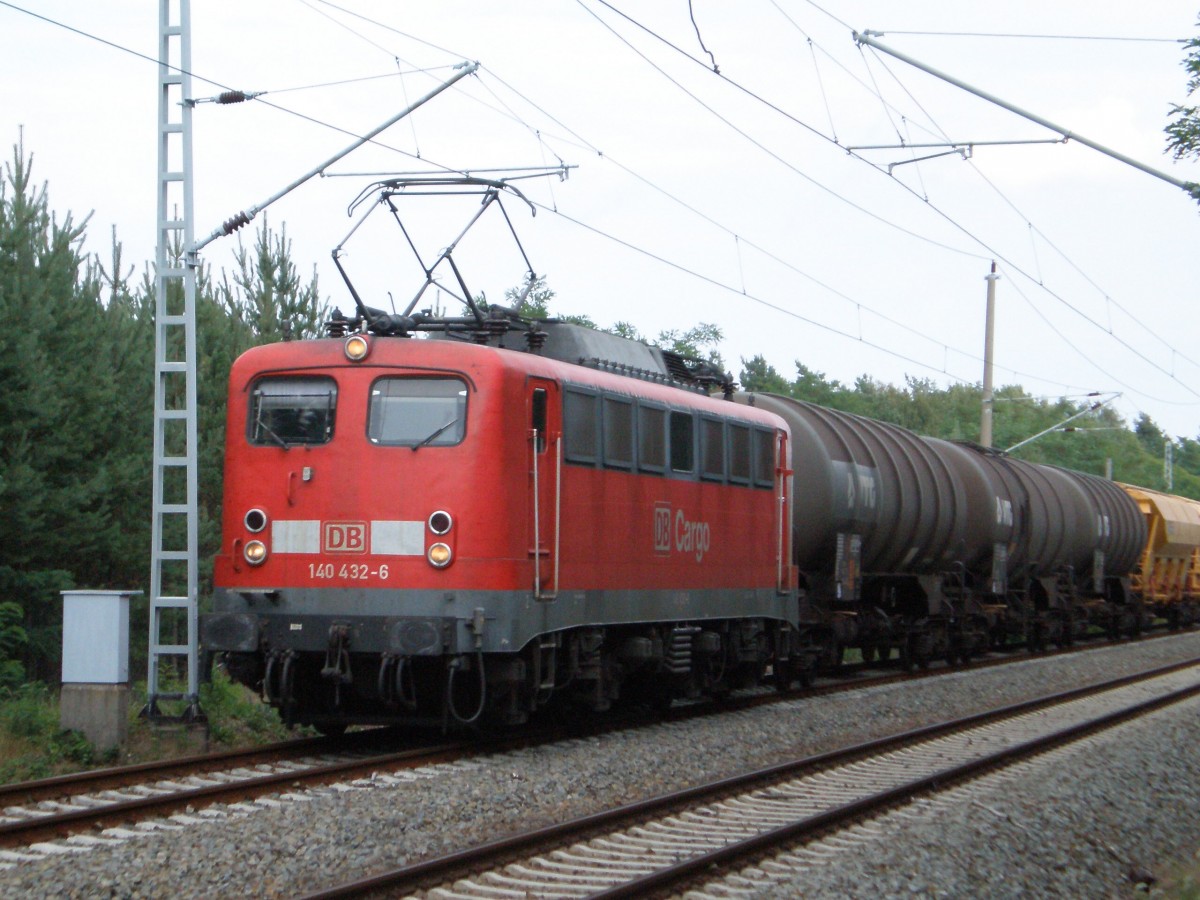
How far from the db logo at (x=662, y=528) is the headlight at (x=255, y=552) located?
3.67m

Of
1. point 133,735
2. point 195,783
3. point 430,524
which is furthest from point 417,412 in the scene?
point 133,735

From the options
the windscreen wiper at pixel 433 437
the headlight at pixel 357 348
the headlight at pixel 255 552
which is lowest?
the headlight at pixel 255 552

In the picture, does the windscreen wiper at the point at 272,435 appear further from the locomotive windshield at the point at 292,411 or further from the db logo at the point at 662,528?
the db logo at the point at 662,528

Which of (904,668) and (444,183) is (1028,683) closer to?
(904,668)

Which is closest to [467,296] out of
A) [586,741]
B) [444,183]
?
[444,183]

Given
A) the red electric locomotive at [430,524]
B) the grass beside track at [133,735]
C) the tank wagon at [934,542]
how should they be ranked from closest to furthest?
the grass beside track at [133,735] → the red electric locomotive at [430,524] → the tank wagon at [934,542]

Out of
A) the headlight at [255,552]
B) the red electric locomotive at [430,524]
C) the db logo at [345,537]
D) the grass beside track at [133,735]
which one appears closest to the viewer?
the grass beside track at [133,735]

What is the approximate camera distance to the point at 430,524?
456 inches

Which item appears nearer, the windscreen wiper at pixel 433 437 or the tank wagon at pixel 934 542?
the windscreen wiper at pixel 433 437

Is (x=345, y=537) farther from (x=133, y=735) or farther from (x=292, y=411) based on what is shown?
(x=133, y=735)

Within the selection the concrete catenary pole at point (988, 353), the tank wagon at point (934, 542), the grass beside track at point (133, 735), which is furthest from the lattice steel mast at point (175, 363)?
the concrete catenary pole at point (988, 353)

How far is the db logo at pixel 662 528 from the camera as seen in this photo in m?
14.0

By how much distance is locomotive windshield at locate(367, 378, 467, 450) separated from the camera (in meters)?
11.8

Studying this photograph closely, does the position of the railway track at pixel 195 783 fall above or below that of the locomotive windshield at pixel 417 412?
below
